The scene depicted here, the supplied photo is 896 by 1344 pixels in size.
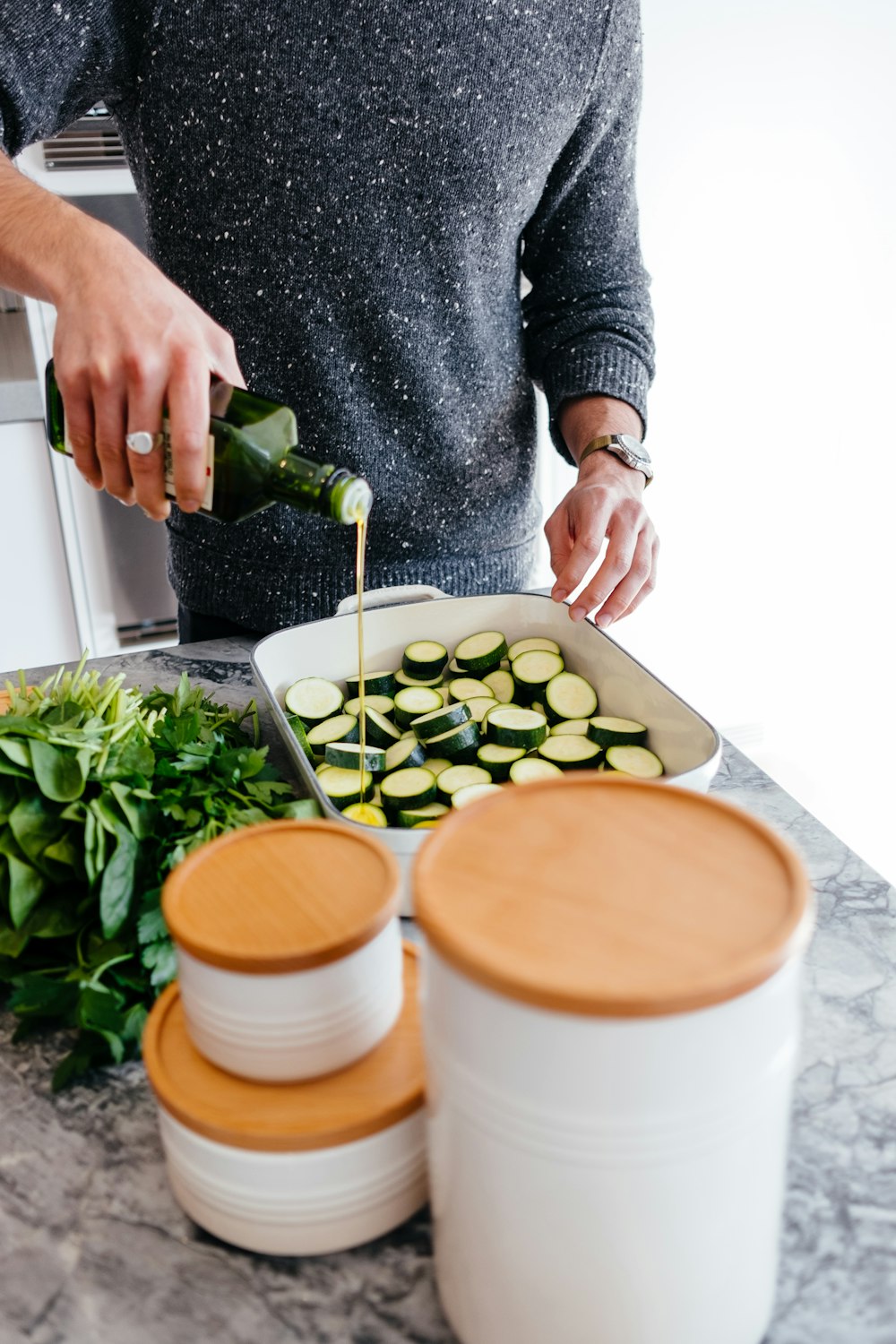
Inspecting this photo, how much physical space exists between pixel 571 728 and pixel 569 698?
0.18ft

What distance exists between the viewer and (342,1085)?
0.67 metres

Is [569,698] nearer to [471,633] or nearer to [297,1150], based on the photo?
[471,633]

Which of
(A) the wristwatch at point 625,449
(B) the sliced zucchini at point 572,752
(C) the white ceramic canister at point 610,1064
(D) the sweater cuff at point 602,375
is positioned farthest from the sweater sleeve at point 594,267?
(C) the white ceramic canister at point 610,1064

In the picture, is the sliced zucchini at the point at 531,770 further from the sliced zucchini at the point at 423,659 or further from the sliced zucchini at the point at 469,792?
the sliced zucchini at the point at 423,659

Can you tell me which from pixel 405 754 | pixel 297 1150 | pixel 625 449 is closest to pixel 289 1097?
pixel 297 1150

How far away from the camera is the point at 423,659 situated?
54.2 inches

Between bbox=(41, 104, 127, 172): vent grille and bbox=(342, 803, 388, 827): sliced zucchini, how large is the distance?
2069 mm

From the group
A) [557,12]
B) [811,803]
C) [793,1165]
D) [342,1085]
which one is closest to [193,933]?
[342,1085]

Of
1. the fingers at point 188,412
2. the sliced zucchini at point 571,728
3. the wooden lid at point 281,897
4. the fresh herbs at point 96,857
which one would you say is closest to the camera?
the wooden lid at point 281,897

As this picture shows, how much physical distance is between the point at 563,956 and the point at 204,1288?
351 millimetres

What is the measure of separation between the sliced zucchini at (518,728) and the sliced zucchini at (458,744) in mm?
26

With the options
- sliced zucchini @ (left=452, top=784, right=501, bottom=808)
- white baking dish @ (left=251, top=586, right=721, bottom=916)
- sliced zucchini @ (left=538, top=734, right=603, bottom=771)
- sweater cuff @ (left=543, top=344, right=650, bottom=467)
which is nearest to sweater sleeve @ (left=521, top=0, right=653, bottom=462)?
sweater cuff @ (left=543, top=344, right=650, bottom=467)

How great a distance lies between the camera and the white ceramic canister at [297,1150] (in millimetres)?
643

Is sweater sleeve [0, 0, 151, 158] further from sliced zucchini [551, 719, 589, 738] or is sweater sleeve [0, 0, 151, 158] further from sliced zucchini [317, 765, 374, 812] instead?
sliced zucchini [551, 719, 589, 738]
